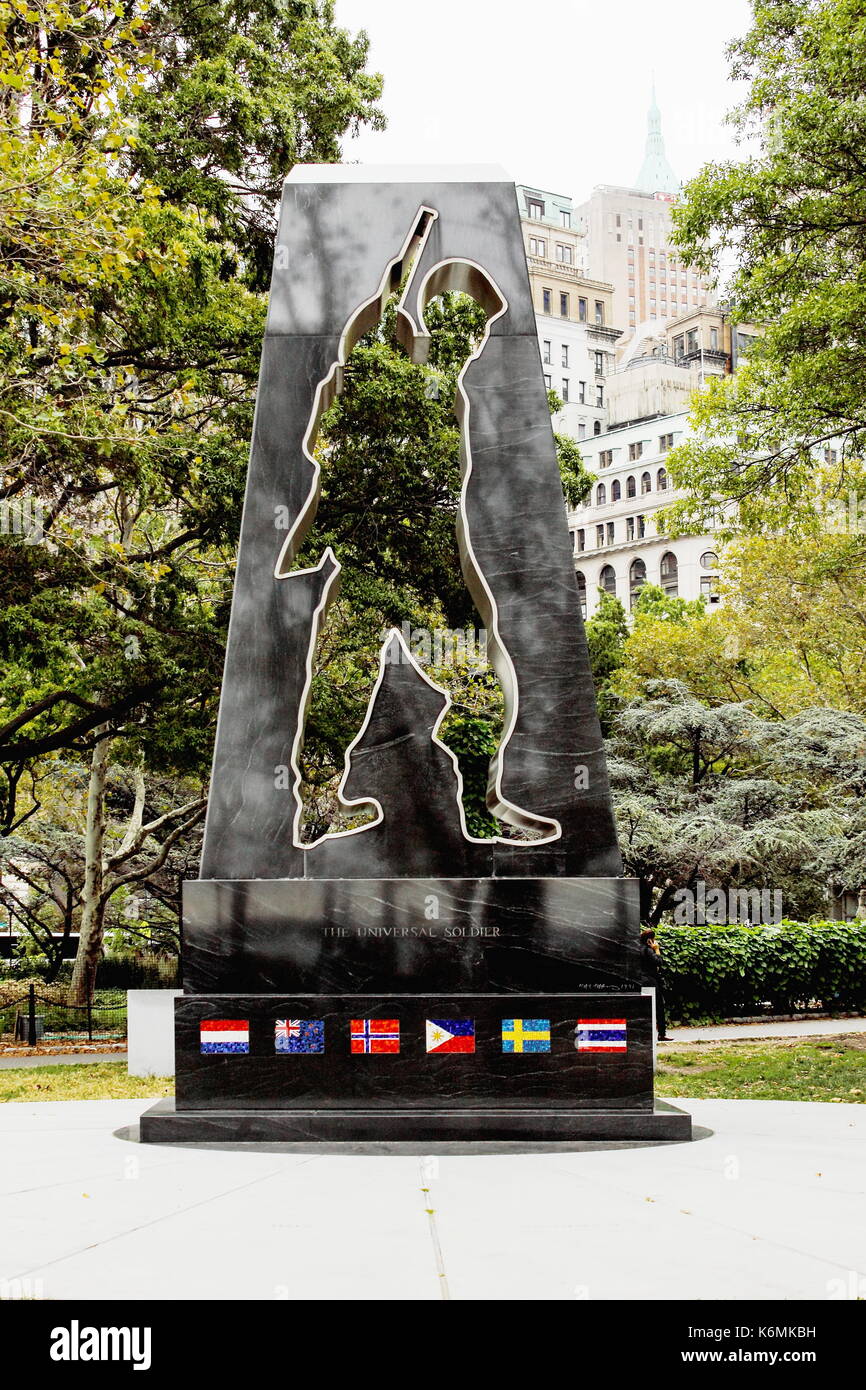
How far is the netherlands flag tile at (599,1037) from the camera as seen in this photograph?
27.3 feet

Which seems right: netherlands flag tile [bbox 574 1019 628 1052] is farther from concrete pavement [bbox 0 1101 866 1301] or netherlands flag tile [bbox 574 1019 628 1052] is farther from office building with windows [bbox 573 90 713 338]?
office building with windows [bbox 573 90 713 338]

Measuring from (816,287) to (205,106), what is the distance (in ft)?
27.6

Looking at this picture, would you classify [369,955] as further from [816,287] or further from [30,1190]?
[816,287]

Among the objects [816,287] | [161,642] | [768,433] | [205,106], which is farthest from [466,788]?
[205,106]

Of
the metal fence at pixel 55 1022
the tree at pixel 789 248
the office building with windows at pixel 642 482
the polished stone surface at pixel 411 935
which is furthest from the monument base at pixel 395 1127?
the office building with windows at pixel 642 482

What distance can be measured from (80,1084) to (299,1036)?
24.0ft

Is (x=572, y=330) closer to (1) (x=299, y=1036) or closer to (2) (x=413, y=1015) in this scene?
(2) (x=413, y=1015)

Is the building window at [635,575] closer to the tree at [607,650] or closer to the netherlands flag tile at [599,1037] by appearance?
the tree at [607,650]

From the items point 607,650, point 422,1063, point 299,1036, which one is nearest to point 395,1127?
point 422,1063

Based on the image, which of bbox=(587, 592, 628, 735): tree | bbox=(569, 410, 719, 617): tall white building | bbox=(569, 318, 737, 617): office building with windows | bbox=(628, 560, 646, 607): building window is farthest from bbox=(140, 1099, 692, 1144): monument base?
bbox=(628, 560, 646, 607): building window

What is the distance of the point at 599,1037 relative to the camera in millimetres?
8352

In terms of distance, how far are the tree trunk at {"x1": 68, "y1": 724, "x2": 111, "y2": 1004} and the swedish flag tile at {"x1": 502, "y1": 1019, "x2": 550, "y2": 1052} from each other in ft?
53.9

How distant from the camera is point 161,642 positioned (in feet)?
57.5

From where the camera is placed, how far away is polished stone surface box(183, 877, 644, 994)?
848cm
